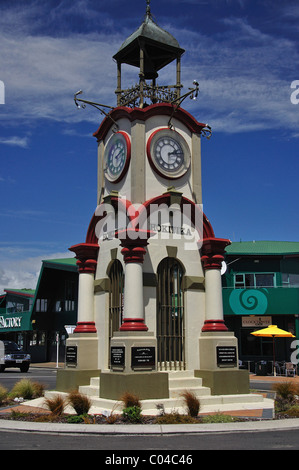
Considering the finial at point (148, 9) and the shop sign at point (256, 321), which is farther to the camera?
the shop sign at point (256, 321)

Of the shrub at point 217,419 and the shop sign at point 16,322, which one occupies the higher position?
the shop sign at point 16,322

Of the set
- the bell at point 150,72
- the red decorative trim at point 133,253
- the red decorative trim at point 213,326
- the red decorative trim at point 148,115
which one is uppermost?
the bell at point 150,72


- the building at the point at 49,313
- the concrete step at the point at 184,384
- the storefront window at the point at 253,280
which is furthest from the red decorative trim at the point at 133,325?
the building at the point at 49,313

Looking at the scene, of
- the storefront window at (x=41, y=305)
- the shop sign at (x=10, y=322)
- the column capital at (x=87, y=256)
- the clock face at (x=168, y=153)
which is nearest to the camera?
the clock face at (x=168, y=153)

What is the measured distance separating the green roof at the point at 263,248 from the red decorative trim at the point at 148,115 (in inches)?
740

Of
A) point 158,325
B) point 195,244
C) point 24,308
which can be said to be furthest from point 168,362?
point 24,308

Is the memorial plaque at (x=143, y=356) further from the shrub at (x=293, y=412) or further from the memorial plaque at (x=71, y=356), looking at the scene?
the shrub at (x=293, y=412)

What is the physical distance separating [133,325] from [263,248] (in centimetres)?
2493

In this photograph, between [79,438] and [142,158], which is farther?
[142,158]

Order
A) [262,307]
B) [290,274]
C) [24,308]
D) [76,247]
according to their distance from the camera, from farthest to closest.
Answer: [24,308] → [290,274] → [262,307] → [76,247]

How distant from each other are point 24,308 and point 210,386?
42.3 meters

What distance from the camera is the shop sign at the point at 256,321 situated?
34969 millimetres

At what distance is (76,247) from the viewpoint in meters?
18.0
